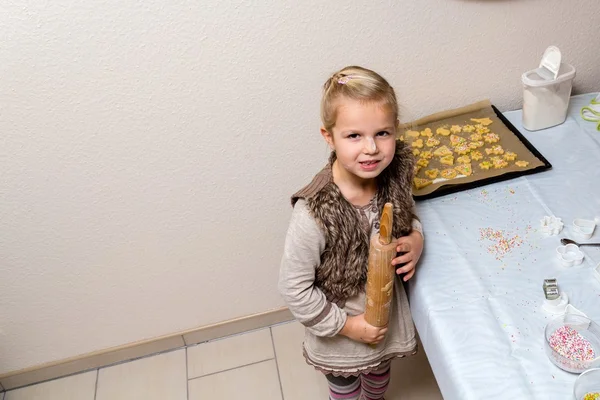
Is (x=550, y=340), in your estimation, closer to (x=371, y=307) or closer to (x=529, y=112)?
(x=371, y=307)

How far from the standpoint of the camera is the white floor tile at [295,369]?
6.07 ft

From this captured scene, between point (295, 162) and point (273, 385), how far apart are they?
746 millimetres

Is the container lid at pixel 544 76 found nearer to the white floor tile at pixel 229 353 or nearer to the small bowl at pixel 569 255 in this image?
the small bowl at pixel 569 255

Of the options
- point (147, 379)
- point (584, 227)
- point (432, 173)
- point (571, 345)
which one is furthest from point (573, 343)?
point (147, 379)

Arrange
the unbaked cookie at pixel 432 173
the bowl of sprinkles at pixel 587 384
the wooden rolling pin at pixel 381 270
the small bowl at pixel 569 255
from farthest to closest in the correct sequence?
1. the unbaked cookie at pixel 432 173
2. the small bowl at pixel 569 255
3. the wooden rolling pin at pixel 381 270
4. the bowl of sprinkles at pixel 587 384

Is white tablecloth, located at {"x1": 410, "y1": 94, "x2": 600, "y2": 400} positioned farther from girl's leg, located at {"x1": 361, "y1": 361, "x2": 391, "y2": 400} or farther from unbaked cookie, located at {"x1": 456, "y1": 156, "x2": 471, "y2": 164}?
girl's leg, located at {"x1": 361, "y1": 361, "x2": 391, "y2": 400}

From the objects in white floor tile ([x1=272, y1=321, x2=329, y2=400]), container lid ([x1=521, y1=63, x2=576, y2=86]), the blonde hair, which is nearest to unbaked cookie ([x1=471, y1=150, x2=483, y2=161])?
container lid ([x1=521, y1=63, x2=576, y2=86])

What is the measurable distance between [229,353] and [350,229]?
39.3 inches

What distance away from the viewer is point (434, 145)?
160 cm

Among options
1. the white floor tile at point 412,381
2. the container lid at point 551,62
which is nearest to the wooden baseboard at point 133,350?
the white floor tile at point 412,381

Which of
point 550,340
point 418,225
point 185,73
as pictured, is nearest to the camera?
point 550,340

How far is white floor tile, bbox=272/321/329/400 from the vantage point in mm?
1852

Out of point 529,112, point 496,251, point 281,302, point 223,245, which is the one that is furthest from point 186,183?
point 529,112

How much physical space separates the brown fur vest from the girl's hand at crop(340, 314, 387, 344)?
2.1 inches
